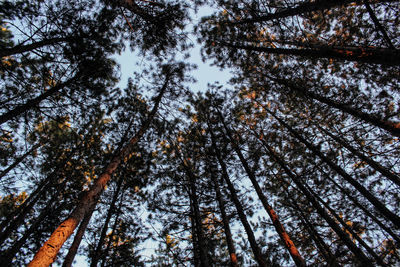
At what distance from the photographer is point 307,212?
326 inches

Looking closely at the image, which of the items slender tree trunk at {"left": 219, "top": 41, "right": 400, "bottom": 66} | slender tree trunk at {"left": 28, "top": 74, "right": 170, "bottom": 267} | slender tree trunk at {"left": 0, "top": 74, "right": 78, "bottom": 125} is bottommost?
slender tree trunk at {"left": 28, "top": 74, "right": 170, "bottom": 267}

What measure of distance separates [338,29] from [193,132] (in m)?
6.74

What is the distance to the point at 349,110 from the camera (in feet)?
19.6

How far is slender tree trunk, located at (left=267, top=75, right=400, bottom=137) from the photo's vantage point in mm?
4699

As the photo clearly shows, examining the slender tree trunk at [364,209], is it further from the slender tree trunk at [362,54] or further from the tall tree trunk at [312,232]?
the slender tree trunk at [362,54]

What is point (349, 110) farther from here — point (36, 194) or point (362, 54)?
point (36, 194)

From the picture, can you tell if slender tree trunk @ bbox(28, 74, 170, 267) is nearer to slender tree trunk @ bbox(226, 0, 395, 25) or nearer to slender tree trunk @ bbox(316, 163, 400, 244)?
slender tree trunk @ bbox(226, 0, 395, 25)

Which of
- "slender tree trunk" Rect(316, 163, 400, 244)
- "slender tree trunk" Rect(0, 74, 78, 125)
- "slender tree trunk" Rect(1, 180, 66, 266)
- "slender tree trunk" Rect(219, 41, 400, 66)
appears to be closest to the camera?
"slender tree trunk" Rect(219, 41, 400, 66)

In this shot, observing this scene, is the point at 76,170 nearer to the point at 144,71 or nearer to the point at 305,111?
the point at 144,71

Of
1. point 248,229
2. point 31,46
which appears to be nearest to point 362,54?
point 248,229

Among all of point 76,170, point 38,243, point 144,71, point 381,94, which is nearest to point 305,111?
point 381,94

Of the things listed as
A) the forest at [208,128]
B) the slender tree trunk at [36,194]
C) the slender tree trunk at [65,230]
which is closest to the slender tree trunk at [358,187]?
the forest at [208,128]

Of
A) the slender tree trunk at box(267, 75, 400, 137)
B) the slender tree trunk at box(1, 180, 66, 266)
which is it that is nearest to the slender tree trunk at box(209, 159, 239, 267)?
the slender tree trunk at box(267, 75, 400, 137)

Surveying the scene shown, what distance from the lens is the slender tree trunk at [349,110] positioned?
4.70 meters
